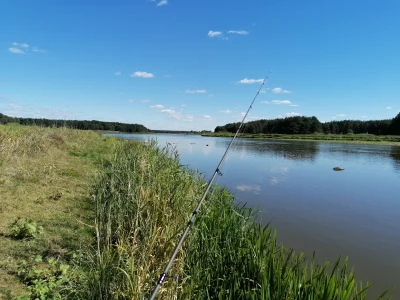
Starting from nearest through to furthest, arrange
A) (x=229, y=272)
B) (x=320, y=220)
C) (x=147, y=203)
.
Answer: (x=229, y=272), (x=147, y=203), (x=320, y=220)

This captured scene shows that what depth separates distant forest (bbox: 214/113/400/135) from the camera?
11962 cm

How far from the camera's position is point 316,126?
416 feet

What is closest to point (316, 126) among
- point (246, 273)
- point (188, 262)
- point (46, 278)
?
point (246, 273)

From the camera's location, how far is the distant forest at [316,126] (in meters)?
120

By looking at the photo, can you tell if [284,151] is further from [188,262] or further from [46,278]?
[46,278]

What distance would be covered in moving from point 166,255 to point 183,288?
49 centimetres

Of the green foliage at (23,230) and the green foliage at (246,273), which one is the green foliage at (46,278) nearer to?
the green foliage at (23,230)

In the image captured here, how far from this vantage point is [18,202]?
7215 mm

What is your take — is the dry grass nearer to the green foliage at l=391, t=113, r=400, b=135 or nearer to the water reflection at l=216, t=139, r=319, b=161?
the water reflection at l=216, t=139, r=319, b=161

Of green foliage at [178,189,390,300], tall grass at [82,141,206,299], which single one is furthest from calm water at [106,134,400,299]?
tall grass at [82,141,206,299]

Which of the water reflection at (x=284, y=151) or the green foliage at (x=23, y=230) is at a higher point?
the green foliage at (x=23, y=230)

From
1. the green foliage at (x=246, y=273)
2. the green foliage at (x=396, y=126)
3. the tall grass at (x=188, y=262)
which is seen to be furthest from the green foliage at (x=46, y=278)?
the green foliage at (x=396, y=126)

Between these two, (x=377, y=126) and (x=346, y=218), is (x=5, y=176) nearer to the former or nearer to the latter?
(x=346, y=218)

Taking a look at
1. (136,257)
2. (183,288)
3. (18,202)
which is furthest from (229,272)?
(18,202)
